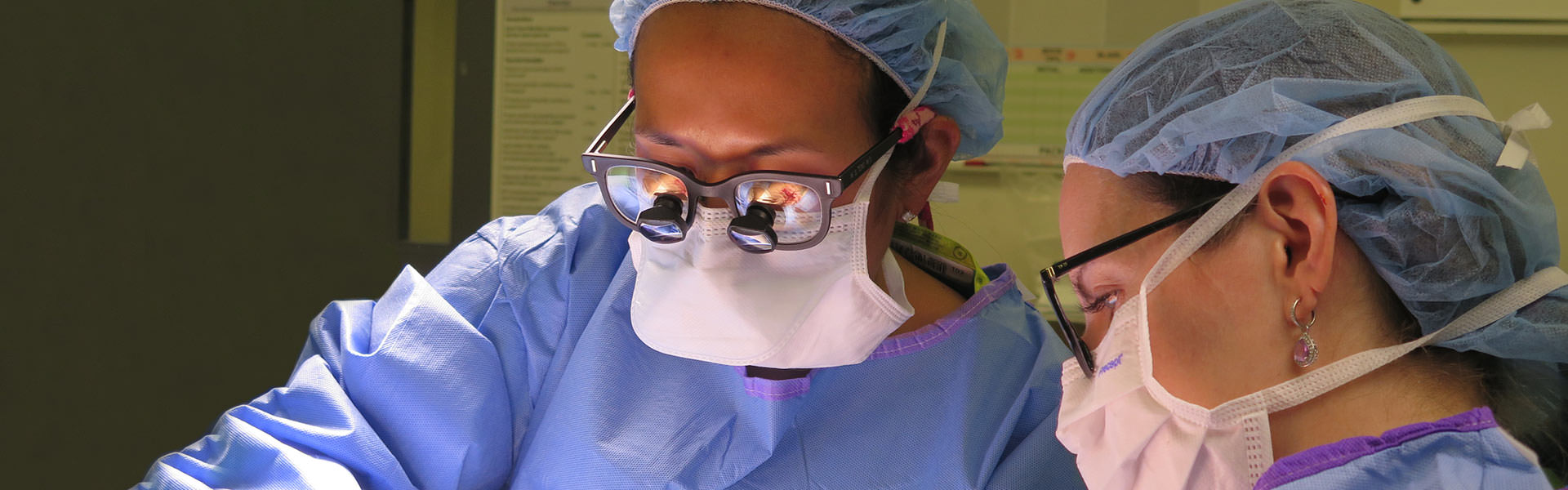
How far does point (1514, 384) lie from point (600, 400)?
0.93 m

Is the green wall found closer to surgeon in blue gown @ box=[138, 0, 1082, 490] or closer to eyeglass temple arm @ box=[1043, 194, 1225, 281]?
surgeon in blue gown @ box=[138, 0, 1082, 490]

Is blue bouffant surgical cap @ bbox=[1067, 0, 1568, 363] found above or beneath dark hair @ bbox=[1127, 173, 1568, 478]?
above

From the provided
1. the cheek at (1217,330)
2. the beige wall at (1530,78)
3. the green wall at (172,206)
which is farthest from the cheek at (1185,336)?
the beige wall at (1530,78)

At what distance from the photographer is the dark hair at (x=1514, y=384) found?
2.47 ft

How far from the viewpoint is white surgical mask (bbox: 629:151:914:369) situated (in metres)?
1.12

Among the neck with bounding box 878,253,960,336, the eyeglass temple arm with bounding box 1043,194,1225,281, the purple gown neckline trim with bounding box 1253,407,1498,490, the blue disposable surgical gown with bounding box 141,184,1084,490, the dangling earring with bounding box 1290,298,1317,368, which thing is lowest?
the blue disposable surgical gown with bounding box 141,184,1084,490

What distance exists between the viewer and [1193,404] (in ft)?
2.84

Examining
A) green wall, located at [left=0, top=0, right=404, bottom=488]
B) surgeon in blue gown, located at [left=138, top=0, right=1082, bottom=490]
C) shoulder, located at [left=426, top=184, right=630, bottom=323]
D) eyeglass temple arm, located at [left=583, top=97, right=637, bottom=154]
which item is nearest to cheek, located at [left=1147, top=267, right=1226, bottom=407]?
surgeon in blue gown, located at [left=138, top=0, right=1082, bottom=490]

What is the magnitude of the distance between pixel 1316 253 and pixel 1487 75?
1684 mm

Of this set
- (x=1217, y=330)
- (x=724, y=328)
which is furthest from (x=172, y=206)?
(x=1217, y=330)

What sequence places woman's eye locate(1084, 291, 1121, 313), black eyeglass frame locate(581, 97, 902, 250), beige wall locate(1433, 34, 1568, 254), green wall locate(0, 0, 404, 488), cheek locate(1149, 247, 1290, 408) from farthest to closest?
beige wall locate(1433, 34, 1568, 254) → green wall locate(0, 0, 404, 488) → black eyeglass frame locate(581, 97, 902, 250) → woman's eye locate(1084, 291, 1121, 313) → cheek locate(1149, 247, 1290, 408)

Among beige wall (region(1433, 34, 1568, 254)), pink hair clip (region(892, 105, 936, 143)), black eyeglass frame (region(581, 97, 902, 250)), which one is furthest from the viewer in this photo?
beige wall (region(1433, 34, 1568, 254))

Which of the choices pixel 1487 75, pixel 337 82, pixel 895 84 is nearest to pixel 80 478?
pixel 337 82

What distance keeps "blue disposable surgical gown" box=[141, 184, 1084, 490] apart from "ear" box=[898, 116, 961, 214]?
160 millimetres
